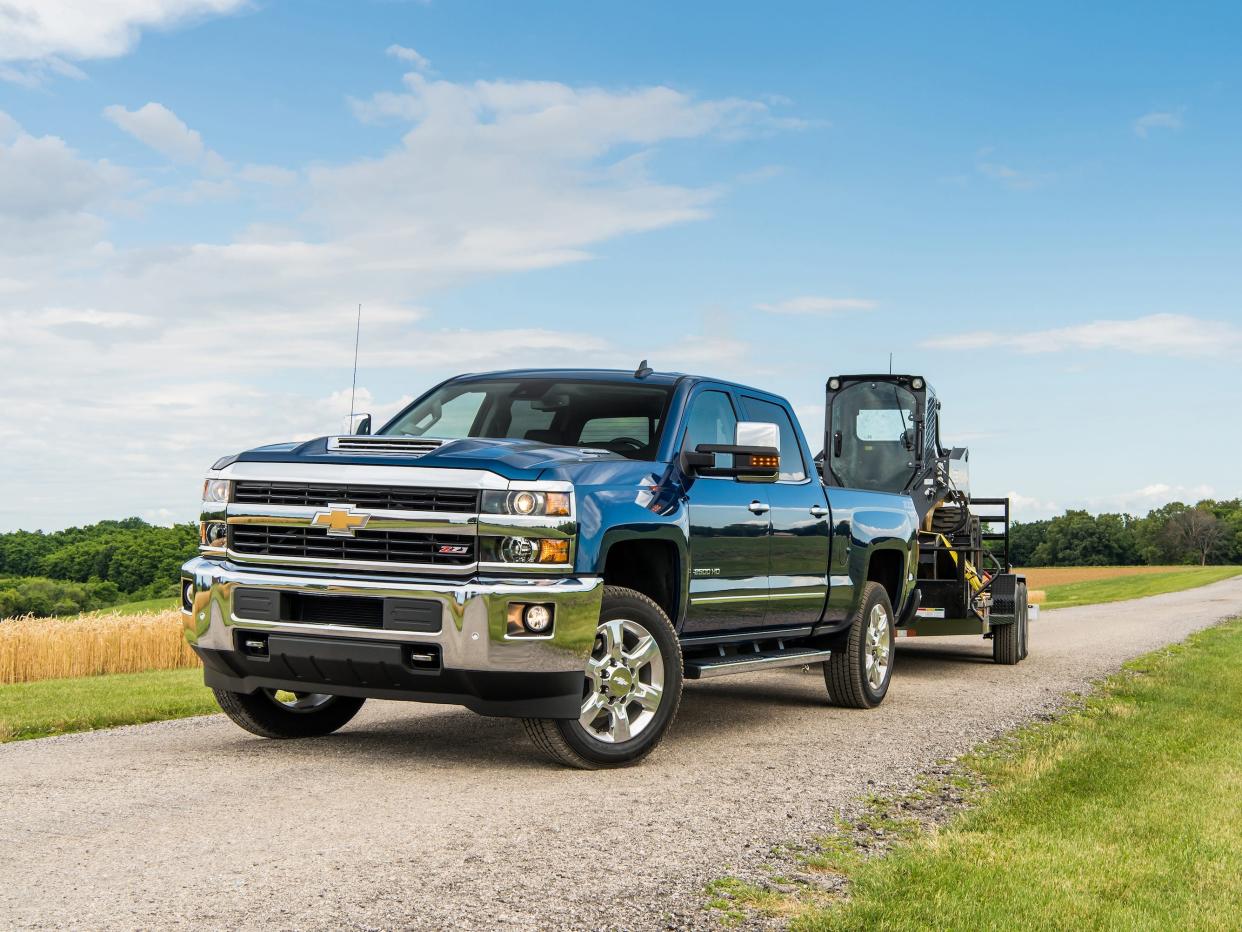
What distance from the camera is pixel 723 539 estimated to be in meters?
8.34

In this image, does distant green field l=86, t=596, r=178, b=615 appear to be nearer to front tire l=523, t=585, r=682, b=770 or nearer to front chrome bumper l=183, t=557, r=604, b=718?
front chrome bumper l=183, t=557, r=604, b=718

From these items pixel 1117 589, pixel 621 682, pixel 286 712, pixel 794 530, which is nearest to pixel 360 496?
pixel 621 682

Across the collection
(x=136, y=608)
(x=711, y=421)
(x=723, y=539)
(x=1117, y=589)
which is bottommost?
(x=136, y=608)

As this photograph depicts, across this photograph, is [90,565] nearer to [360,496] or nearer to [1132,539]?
[360,496]

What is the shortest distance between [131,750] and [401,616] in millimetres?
2474

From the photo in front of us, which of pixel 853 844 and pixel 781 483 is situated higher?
pixel 781 483

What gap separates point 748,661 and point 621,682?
1530 millimetres

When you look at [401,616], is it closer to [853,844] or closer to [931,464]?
[853,844]

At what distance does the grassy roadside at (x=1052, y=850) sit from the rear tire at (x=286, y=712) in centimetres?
371

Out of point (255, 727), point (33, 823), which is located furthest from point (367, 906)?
point (255, 727)

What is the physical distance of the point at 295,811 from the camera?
6.11m

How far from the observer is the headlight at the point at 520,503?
677 centimetres

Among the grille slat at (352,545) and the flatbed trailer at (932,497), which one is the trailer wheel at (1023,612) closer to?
the flatbed trailer at (932,497)

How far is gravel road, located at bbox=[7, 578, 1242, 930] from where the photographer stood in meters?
4.64
